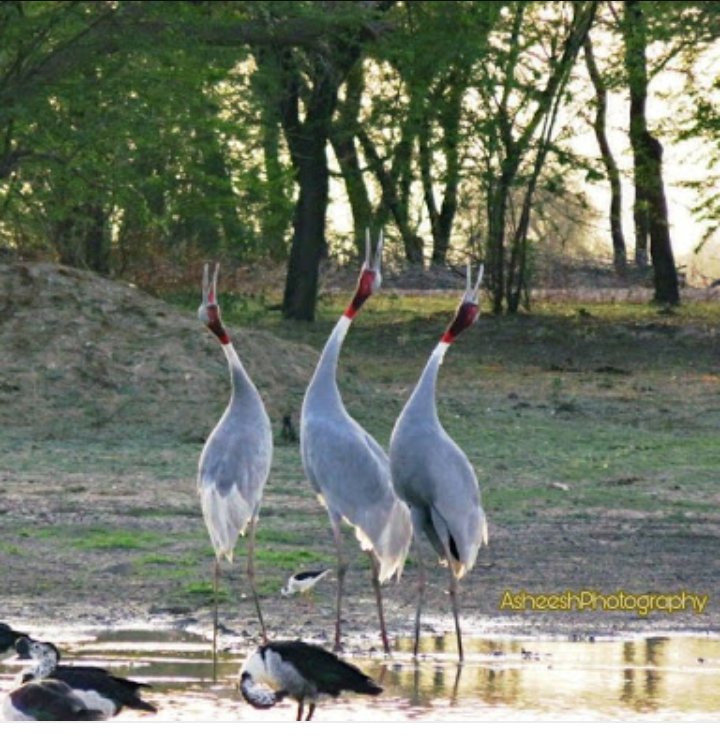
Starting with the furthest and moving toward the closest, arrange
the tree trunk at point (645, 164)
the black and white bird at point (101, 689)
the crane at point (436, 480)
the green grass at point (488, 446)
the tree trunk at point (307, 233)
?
the tree trunk at point (307, 233) < the tree trunk at point (645, 164) < the green grass at point (488, 446) < the crane at point (436, 480) < the black and white bird at point (101, 689)

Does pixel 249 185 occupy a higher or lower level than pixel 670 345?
higher

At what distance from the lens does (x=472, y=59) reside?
2894 cm

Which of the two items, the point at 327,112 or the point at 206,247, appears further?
the point at 206,247

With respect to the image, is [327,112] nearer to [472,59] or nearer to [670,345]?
[472,59]

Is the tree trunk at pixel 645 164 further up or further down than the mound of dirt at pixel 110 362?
further up

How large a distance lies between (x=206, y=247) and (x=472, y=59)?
25.8 feet

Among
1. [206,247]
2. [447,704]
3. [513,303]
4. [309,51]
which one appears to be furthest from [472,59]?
[447,704]

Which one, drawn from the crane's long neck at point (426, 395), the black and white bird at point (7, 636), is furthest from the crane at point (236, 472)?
the black and white bird at point (7, 636)

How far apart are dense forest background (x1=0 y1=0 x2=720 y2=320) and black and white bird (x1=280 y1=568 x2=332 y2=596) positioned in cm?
1392

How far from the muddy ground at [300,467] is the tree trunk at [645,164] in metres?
4.16

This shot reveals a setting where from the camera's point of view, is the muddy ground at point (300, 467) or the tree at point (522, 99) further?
the tree at point (522, 99)

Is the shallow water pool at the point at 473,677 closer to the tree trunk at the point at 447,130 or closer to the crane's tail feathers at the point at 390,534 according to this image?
the crane's tail feathers at the point at 390,534

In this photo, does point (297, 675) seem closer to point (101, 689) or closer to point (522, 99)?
point (101, 689)

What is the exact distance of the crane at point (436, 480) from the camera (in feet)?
35.5
